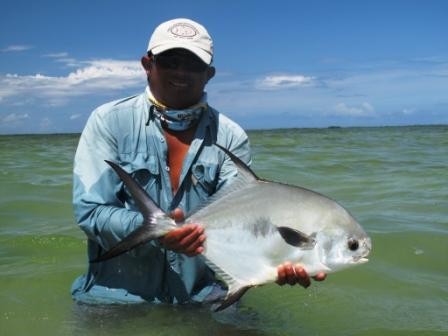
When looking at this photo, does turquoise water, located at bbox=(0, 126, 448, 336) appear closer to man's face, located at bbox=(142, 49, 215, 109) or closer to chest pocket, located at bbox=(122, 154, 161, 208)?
chest pocket, located at bbox=(122, 154, 161, 208)

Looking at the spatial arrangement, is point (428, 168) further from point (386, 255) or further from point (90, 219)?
point (90, 219)

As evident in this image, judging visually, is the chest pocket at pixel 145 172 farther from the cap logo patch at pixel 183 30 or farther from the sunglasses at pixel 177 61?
the cap logo patch at pixel 183 30

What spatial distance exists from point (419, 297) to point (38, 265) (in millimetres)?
3001

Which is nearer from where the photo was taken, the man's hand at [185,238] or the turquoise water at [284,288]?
the man's hand at [185,238]

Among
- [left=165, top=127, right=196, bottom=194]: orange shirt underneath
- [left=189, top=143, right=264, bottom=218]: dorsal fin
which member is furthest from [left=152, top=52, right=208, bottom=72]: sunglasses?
[left=189, top=143, right=264, bottom=218]: dorsal fin

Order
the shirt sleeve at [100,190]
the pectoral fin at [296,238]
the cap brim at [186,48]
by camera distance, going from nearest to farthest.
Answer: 1. the pectoral fin at [296,238]
2. the shirt sleeve at [100,190]
3. the cap brim at [186,48]

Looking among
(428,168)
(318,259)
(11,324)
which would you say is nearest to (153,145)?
(318,259)

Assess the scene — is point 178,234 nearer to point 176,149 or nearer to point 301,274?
point 301,274

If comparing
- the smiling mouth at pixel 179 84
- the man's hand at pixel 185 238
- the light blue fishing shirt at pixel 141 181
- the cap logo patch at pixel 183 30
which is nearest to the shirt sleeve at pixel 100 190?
the light blue fishing shirt at pixel 141 181

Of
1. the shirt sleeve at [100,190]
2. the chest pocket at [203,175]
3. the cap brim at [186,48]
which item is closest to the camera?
the shirt sleeve at [100,190]

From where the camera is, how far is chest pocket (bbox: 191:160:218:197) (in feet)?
10.9

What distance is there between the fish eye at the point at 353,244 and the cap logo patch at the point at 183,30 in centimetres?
129

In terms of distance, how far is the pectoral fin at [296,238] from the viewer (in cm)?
254

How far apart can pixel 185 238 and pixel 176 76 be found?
925mm
